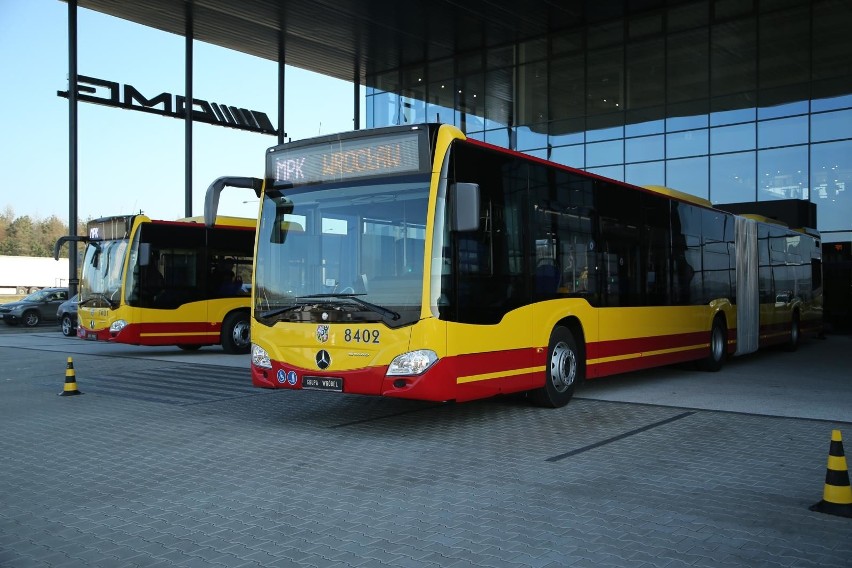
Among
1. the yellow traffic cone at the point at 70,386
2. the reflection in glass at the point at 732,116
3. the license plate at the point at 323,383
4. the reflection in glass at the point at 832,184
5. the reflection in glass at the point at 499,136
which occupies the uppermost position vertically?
the reflection in glass at the point at 499,136

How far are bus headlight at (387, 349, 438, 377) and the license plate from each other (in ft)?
2.43

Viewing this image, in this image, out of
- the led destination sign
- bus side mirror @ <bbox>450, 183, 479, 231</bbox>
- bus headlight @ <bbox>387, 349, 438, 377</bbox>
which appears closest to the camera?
bus side mirror @ <bbox>450, 183, 479, 231</bbox>

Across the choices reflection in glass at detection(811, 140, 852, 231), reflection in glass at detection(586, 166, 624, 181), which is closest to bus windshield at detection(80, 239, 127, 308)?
reflection in glass at detection(586, 166, 624, 181)

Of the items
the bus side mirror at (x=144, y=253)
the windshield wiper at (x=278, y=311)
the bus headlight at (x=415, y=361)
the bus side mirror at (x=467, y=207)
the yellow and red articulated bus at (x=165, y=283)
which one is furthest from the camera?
the yellow and red articulated bus at (x=165, y=283)

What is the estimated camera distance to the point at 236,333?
19.7m

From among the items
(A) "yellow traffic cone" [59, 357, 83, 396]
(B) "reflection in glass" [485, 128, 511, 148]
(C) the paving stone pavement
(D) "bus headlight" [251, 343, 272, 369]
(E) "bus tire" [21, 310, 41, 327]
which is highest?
(B) "reflection in glass" [485, 128, 511, 148]

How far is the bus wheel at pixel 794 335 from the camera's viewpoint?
779 inches

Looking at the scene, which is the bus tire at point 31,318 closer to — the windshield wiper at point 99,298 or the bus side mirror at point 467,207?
the windshield wiper at point 99,298

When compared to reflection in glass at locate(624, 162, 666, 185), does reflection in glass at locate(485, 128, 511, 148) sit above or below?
above

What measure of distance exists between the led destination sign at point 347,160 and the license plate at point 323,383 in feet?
7.36

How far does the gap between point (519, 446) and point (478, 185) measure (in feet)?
9.00

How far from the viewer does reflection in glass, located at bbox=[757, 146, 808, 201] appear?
86.5 ft

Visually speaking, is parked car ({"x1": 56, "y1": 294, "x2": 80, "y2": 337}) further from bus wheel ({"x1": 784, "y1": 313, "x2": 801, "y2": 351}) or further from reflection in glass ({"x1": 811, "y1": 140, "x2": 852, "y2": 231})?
reflection in glass ({"x1": 811, "y1": 140, "x2": 852, "y2": 231})

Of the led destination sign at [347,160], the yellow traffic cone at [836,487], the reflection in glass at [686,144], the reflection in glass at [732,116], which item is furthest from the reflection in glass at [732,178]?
the yellow traffic cone at [836,487]
